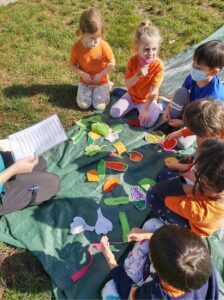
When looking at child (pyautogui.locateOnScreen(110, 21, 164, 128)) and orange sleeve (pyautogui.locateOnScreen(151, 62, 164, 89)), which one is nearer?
child (pyautogui.locateOnScreen(110, 21, 164, 128))

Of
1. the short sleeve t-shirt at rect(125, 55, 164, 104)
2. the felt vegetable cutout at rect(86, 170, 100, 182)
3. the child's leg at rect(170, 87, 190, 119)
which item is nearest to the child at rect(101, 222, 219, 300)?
the felt vegetable cutout at rect(86, 170, 100, 182)

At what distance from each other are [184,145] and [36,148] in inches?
54.2

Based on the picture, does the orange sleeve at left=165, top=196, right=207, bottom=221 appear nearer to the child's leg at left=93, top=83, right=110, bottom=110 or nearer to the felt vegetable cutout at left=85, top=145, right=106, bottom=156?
the felt vegetable cutout at left=85, top=145, right=106, bottom=156

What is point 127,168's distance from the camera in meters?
3.46

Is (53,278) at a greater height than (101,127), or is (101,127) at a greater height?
(101,127)

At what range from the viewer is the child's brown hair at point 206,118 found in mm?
2830

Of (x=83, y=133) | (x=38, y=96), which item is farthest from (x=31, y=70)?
(x=83, y=133)

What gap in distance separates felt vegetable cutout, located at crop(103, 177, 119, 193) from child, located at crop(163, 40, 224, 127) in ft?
2.79

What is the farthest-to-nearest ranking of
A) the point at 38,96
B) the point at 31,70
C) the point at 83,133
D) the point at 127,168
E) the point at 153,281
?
the point at 31,70
the point at 38,96
the point at 83,133
the point at 127,168
the point at 153,281

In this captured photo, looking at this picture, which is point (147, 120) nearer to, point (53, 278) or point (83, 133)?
point (83, 133)

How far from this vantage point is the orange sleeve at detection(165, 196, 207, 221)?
2.33 meters

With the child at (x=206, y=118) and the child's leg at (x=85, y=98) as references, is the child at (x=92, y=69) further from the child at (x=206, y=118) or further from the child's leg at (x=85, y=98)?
the child at (x=206, y=118)

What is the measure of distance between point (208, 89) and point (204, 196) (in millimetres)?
1443

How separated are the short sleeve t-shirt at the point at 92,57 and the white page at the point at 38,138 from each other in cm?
76
